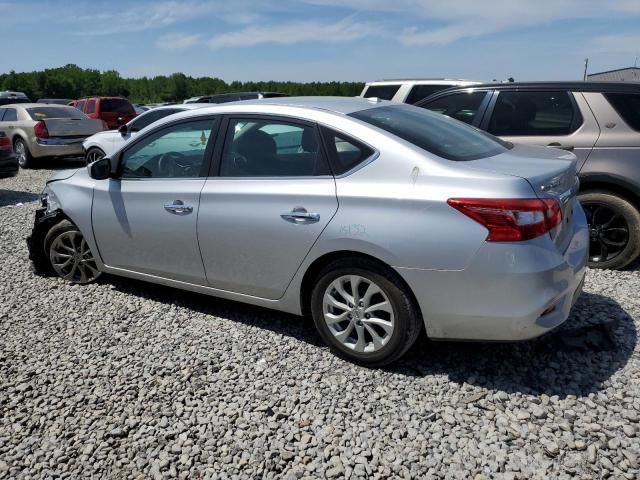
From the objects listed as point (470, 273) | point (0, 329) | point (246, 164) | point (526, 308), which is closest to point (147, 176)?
point (246, 164)

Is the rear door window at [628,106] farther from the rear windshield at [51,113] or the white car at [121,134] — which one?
the rear windshield at [51,113]

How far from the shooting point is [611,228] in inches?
191

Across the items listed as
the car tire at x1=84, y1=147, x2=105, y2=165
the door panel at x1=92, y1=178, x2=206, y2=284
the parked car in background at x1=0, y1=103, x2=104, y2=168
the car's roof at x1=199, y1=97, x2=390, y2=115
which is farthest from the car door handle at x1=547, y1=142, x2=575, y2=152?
the parked car in background at x1=0, y1=103, x2=104, y2=168

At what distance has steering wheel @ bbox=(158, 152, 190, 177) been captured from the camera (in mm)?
4059

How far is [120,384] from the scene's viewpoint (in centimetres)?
328

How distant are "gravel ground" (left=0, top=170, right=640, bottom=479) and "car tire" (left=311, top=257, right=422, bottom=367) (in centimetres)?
14

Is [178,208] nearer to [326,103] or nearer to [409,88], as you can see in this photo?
[326,103]

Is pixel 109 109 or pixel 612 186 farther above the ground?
pixel 612 186

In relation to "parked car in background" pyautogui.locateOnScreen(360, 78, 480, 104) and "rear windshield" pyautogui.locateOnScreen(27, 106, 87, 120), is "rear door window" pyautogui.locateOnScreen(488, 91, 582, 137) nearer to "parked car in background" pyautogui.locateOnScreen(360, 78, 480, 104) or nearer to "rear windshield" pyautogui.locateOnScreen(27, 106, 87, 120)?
"parked car in background" pyautogui.locateOnScreen(360, 78, 480, 104)

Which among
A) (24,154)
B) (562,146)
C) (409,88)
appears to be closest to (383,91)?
(409,88)

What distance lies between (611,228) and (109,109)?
16.3 meters

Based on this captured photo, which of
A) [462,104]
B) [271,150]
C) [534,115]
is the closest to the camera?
[271,150]

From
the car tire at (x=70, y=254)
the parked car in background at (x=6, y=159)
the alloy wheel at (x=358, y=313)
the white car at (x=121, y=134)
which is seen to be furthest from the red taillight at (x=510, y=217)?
the parked car in background at (x=6, y=159)

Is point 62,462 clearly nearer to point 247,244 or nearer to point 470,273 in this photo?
point 247,244
